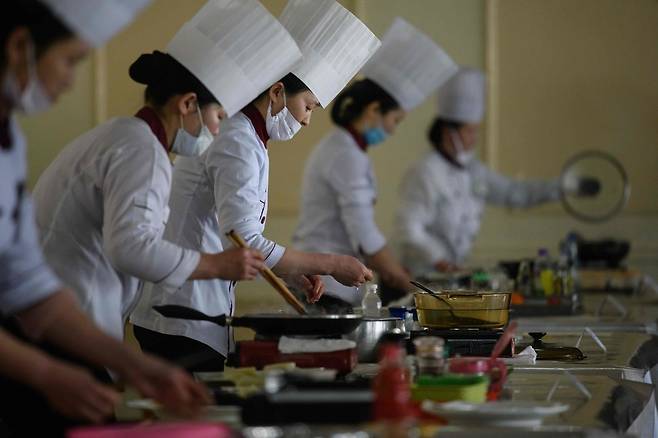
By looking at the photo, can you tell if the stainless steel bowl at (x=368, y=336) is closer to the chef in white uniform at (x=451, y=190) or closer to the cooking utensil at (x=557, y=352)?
the cooking utensil at (x=557, y=352)

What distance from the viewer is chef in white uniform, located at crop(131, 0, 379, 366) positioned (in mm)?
2623

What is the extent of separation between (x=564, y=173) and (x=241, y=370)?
4358 mm

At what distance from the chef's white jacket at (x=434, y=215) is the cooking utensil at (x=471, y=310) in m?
2.51

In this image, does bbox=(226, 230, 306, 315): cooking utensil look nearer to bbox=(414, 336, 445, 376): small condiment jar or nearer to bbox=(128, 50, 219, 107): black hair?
bbox=(128, 50, 219, 107): black hair

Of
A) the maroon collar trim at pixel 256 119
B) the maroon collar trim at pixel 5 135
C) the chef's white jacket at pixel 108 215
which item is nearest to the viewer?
the maroon collar trim at pixel 5 135

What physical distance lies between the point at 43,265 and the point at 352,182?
2.43m

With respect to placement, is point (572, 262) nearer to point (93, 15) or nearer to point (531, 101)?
point (531, 101)

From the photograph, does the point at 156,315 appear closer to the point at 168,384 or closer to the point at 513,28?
the point at 168,384

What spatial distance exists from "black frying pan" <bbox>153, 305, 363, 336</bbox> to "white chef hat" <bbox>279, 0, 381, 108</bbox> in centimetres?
94

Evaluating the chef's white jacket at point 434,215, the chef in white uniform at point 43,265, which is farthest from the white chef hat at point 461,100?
the chef in white uniform at point 43,265

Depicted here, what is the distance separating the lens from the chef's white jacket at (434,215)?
5289 mm

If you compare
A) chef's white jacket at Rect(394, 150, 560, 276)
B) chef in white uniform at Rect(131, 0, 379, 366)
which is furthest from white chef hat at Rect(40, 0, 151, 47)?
chef's white jacket at Rect(394, 150, 560, 276)

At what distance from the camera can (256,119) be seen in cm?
278

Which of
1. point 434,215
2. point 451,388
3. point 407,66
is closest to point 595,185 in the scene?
point 434,215
